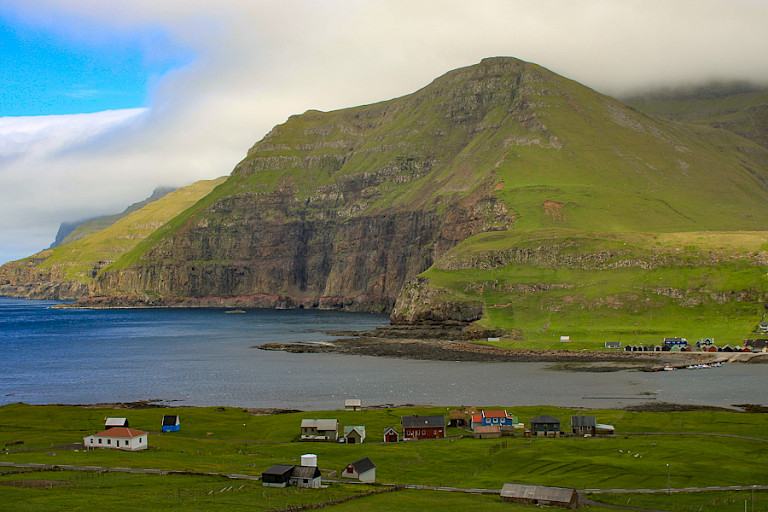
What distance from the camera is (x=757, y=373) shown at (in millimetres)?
136000

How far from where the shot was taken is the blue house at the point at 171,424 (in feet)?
292

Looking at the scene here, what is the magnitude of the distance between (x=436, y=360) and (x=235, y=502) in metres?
115

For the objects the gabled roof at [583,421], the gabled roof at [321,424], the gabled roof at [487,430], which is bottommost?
the gabled roof at [487,430]

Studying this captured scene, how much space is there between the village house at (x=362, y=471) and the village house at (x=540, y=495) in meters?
11.6

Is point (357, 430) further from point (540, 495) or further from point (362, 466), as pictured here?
point (540, 495)

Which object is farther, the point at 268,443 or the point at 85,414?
the point at 85,414

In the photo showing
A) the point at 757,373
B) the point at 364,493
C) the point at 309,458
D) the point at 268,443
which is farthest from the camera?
the point at 757,373

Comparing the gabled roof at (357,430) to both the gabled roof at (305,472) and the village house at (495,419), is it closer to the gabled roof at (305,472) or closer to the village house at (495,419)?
the village house at (495,419)

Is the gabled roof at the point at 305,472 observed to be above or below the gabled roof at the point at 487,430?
above

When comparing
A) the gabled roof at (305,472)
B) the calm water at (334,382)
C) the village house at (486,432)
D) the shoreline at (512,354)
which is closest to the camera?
the gabled roof at (305,472)

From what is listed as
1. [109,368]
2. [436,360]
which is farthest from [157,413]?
[436,360]

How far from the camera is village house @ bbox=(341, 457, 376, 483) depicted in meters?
64.2

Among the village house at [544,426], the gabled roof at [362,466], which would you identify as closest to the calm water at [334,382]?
the village house at [544,426]

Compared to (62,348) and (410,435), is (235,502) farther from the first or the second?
(62,348)
